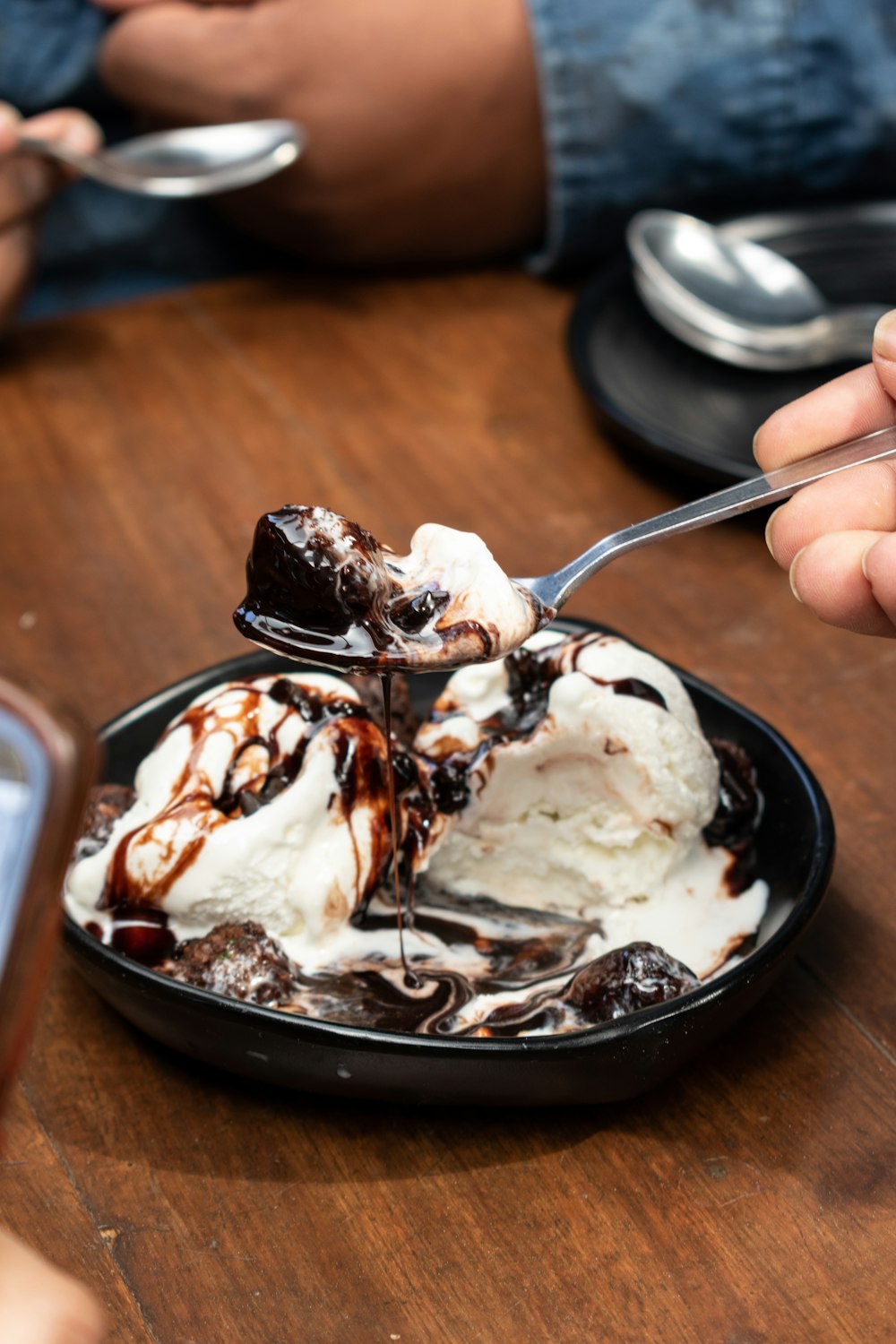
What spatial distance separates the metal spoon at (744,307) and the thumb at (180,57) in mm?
498

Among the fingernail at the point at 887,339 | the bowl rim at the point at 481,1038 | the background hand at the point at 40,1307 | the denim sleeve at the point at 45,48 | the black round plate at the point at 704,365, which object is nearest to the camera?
Result: the background hand at the point at 40,1307

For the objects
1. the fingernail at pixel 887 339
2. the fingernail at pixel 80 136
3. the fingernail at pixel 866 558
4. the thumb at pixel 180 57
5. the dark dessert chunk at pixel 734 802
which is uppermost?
the thumb at pixel 180 57

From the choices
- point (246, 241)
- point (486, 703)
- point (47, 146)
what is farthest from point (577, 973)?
point (246, 241)

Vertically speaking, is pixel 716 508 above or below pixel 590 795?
above

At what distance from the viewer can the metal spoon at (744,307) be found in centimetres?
137

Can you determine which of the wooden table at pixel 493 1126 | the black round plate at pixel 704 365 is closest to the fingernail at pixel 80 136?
the wooden table at pixel 493 1126

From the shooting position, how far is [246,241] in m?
1.83

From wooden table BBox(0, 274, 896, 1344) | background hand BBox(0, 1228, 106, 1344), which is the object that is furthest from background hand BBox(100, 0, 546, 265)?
background hand BBox(0, 1228, 106, 1344)

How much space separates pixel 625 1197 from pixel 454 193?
1193 mm

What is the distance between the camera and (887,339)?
79cm

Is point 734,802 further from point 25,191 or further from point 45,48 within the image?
point 45,48

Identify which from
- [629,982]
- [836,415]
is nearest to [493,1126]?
[629,982]

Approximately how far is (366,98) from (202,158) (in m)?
0.19

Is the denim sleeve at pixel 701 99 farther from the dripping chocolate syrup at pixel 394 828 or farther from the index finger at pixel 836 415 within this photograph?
the dripping chocolate syrup at pixel 394 828
